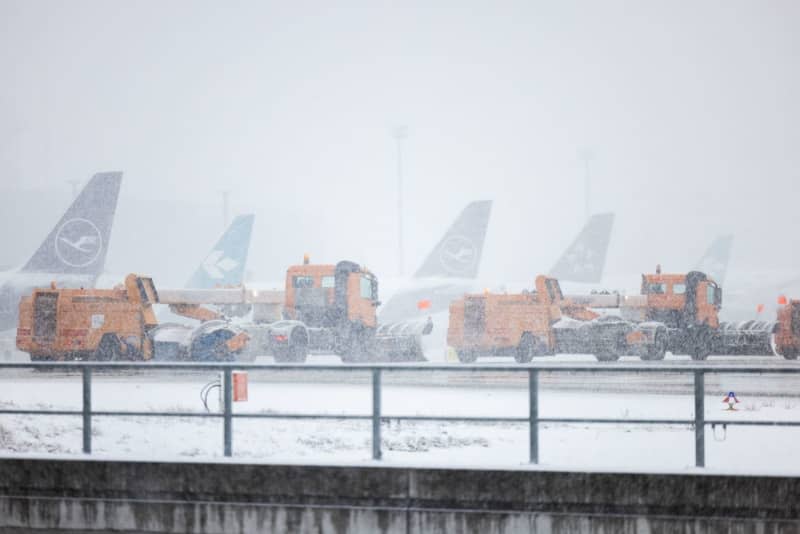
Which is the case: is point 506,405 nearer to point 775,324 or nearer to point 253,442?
point 253,442

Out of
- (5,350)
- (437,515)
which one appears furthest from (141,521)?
(5,350)

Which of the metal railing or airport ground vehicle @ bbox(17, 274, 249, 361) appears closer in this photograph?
the metal railing

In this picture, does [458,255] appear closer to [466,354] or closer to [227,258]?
[227,258]

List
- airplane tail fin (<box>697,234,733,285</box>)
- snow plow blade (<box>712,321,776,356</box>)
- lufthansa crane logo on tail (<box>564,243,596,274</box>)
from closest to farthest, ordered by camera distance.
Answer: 1. snow plow blade (<box>712,321,776,356</box>)
2. lufthansa crane logo on tail (<box>564,243,596,274</box>)
3. airplane tail fin (<box>697,234,733,285</box>)

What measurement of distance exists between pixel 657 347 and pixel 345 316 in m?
10.1

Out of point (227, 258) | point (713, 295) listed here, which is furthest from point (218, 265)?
point (713, 295)

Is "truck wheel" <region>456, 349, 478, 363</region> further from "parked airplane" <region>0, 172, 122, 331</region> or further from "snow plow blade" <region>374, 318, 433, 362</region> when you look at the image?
"parked airplane" <region>0, 172, 122, 331</region>

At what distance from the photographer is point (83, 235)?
44938mm

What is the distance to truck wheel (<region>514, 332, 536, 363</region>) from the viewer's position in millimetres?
33156

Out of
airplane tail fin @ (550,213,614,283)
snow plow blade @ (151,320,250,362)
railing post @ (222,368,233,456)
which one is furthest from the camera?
airplane tail fin @ (550,213,614,283)

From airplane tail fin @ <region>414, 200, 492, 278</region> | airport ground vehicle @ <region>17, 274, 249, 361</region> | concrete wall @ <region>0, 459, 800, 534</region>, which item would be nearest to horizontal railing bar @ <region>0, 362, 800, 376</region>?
concrete wall @ <region>0, 459, 800, 534</region>

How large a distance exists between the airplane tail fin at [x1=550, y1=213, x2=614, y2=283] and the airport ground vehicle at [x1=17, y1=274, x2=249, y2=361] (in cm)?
3957

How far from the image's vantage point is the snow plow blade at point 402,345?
33500mm

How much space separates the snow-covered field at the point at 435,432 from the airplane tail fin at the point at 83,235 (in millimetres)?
22147
